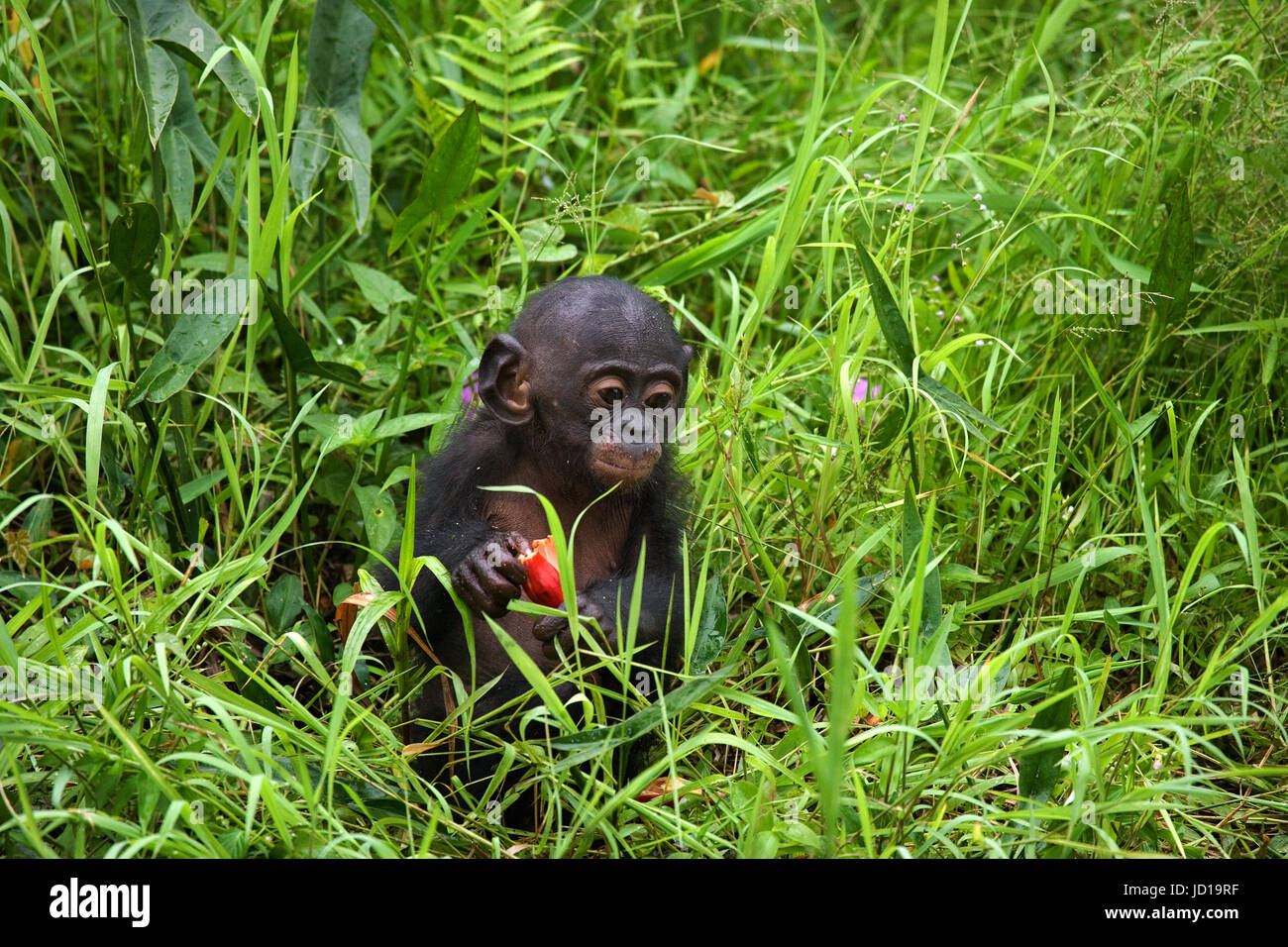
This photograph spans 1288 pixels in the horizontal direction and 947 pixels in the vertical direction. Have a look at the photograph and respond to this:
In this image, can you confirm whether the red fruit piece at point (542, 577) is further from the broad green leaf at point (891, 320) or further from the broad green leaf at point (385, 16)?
the broad green leaf at point (385, 16)

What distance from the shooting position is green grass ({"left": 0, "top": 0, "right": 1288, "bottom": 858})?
3041mm

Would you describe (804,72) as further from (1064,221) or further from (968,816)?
(968,816)

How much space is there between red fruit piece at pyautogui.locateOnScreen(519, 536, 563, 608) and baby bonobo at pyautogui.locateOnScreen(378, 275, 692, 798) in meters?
0.04

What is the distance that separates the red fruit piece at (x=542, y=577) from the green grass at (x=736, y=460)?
0.30m

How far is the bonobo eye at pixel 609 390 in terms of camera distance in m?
3.59

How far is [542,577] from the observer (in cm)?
346

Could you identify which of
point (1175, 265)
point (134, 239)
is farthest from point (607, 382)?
point (1175, 265)

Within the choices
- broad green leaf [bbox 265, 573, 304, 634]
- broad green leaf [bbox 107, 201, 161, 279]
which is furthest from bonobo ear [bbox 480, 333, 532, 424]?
broad green leaf [bbox 107, 201, 161, 279]

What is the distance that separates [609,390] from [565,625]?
0.69m

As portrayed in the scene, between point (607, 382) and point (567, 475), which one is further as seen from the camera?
point (567, 475)

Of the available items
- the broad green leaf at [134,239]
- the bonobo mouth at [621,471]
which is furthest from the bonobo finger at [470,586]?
the broad green leaf at [134,239]

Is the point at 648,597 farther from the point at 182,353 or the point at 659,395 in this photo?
the point at 182,353

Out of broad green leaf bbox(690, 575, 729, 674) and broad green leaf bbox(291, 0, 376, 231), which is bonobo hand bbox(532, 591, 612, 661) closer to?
broad green leaf bbox(690, 575, 729, 674)

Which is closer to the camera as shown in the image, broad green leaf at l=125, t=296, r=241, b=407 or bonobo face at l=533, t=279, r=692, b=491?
bonobo face at l=533, t=279, r=692, b=491
